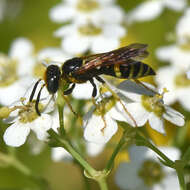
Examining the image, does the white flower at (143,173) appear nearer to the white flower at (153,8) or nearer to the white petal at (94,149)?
the white petal at (94,149)

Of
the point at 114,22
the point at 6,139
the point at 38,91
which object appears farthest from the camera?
the point at 114,22

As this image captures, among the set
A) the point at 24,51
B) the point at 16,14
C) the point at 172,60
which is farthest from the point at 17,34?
the point at 172,60

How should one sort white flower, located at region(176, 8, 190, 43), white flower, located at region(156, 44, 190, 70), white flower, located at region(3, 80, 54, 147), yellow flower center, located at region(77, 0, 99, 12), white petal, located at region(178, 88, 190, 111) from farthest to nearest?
1. yellow flower center, located at region(77, 0, 99, 12)
2. white flower, located at region(176, 8, 190, 43)
3. white flower, located at region(156, 44, 190, 70)
4. white petal, located at region(178, 88, 190, 111)
5. white flower, located at region(3, 80, 54, 147)

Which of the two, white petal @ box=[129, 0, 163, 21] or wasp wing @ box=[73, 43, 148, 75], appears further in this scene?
white petal @ box=[129, 0, 163, 21]

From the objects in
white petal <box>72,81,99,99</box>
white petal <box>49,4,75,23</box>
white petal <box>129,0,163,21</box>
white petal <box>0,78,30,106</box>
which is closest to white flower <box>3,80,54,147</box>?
white petal <box>72,81,99,99</box>

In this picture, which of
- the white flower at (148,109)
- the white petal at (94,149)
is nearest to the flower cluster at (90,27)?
the white petal at (94,149)

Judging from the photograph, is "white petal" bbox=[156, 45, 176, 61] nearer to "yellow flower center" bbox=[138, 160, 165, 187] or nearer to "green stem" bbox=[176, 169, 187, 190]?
"yellow flower center" bbox=[138, 160, 165, 187]

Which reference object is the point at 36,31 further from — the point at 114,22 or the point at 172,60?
the point at 172,60
